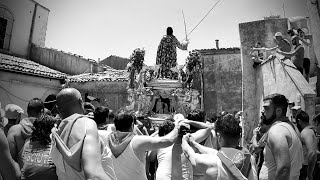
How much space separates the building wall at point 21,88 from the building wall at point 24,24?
4.37 m

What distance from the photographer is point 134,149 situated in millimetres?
3113

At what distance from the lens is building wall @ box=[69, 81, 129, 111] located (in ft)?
54.2

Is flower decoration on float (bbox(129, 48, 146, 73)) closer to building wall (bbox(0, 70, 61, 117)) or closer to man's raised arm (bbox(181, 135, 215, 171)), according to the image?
building wall (bbox(0, 70, 61, 117))

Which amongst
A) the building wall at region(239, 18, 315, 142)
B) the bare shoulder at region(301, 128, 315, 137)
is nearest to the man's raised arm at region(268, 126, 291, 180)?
the bare shoulder at region(301, 128, 315, 137)

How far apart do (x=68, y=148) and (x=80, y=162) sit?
18cm

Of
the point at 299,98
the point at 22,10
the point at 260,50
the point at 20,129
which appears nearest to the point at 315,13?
the point at 260,50

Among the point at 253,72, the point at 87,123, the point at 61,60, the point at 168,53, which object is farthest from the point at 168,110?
the point at 61,60

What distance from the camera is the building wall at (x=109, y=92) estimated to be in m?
16.5

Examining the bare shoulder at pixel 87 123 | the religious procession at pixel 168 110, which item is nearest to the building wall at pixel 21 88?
A: the religious procession at pixel 168 110

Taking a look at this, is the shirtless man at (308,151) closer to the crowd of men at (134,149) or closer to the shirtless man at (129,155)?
the crowd of men at (134,149)

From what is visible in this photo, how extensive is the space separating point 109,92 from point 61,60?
5.38 meters

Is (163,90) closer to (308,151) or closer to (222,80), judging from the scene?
(222,80)

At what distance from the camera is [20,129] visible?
11.3 feet

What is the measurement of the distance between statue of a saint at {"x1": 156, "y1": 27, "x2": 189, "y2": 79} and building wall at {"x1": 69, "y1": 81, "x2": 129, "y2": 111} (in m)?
4.41
